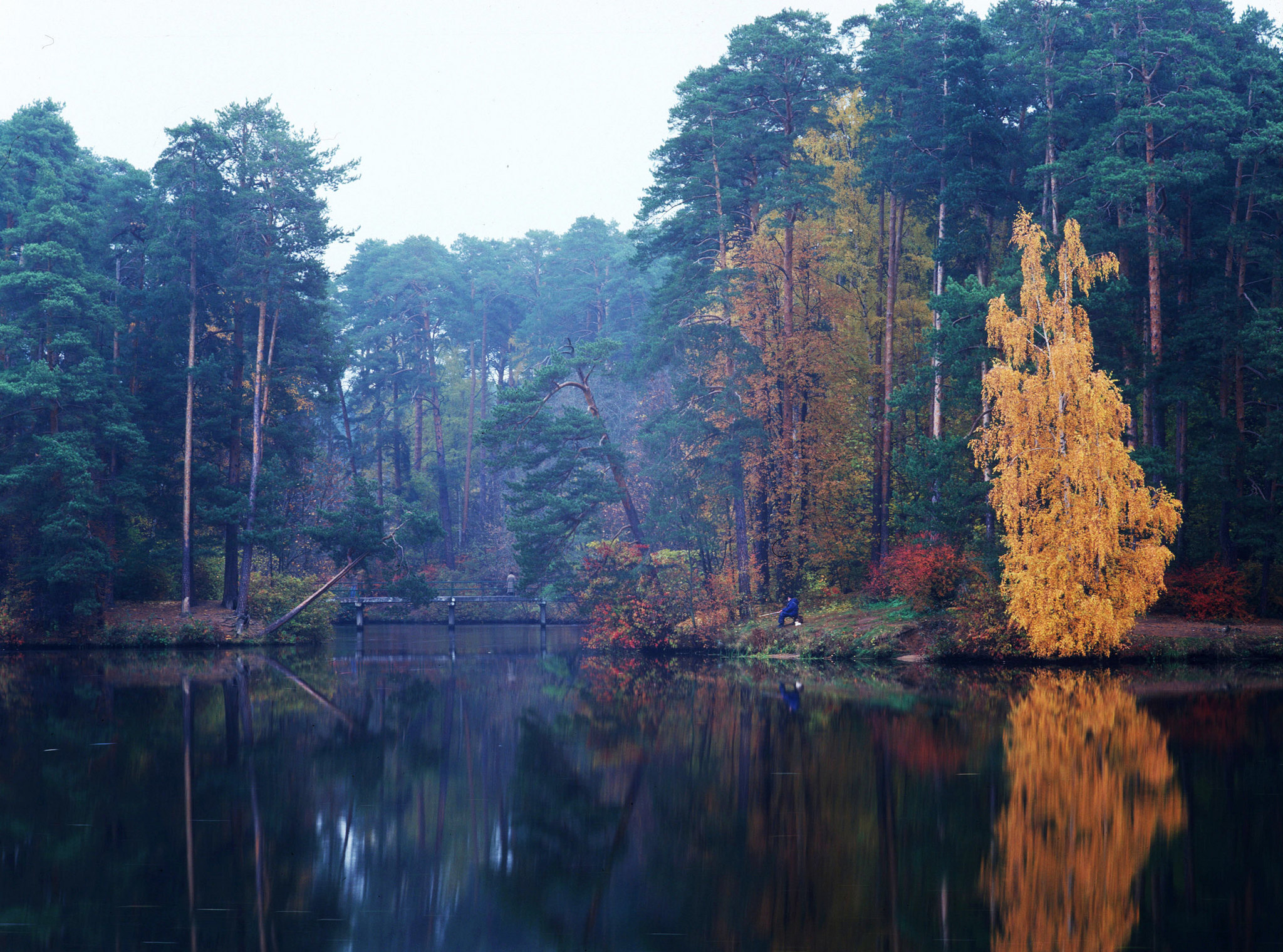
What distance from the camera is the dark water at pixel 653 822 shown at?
23.9 feet

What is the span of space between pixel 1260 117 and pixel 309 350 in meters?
30.8

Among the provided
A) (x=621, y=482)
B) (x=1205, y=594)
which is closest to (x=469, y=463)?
(x=621, y=482)

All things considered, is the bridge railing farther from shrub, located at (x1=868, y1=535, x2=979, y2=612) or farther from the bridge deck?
shrub, located at (x1=868, y1=535, x2=979, y2=612)

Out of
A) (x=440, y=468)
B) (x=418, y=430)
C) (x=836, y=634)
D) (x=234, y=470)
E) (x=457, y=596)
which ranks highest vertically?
(x=418, y=430)

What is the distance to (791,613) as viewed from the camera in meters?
30.9

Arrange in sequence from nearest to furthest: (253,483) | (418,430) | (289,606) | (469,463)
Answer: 1. (253,483)
2. (289,606)
3. (418,430)
4. (469,463)

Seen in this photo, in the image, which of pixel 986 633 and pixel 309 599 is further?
pixel 309 599

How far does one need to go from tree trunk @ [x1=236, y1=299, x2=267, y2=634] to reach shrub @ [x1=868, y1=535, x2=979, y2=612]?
20.2 m

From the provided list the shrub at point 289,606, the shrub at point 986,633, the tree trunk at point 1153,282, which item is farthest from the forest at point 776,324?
the shrub at point 986,633

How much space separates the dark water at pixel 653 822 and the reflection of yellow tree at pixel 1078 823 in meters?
0.04

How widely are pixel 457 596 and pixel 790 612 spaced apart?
67.7ft

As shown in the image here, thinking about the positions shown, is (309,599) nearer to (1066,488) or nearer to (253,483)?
(253,483)

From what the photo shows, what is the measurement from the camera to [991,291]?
26.3m

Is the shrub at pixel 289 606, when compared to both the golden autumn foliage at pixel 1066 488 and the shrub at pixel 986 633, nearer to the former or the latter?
the shrub at pixel 986 633
